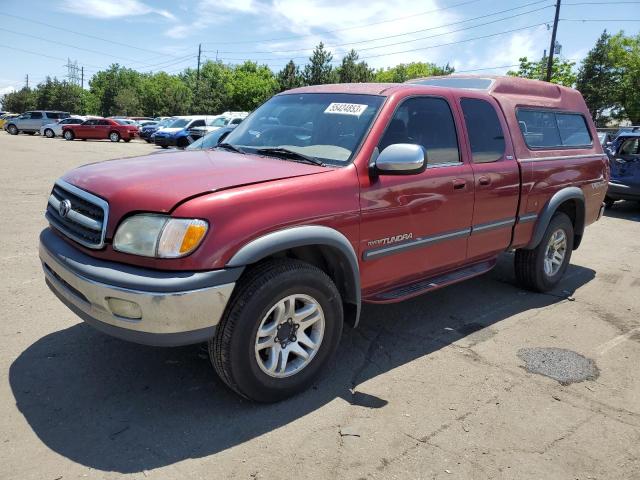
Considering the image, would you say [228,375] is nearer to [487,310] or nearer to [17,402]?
[17,402]

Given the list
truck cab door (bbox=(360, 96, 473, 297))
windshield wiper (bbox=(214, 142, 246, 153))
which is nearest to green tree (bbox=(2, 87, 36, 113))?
windshield wiper (bbox=(214, 142, 246, 153))

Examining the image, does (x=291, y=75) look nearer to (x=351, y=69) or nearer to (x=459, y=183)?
(x=351, y=69)

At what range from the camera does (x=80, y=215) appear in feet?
9.95

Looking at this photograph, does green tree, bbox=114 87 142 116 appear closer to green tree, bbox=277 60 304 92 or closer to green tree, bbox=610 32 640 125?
green tree, bbox=277 60 304 92

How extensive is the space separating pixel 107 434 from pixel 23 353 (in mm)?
1272

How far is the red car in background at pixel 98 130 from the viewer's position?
32.9 metres

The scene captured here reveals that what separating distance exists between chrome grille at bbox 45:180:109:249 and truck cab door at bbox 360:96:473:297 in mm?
1584

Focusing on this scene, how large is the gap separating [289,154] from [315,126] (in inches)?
14.5

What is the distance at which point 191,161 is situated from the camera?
3449 millimetres

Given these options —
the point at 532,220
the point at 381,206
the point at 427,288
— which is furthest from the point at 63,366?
the point at 532,220

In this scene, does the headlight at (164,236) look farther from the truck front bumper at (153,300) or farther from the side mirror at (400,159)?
the side mirror at (400,159)

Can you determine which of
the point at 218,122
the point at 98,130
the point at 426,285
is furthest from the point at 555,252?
the point at 98,130

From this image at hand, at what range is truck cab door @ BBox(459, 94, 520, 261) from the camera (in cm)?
429

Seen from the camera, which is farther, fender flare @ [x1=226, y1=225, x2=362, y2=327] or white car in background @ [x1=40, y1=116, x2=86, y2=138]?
white car in background @ [x1=40, y1=116, x2=86, y2=138]
